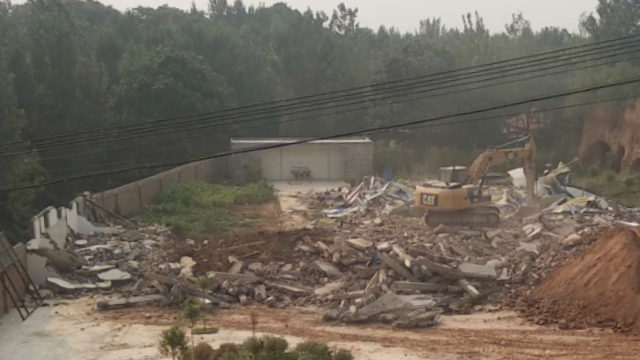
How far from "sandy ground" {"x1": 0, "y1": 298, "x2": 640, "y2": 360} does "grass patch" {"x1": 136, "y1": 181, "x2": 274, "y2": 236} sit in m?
9.29

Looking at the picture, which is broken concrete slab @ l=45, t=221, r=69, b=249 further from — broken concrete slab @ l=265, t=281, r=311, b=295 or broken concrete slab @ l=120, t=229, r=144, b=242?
broken concrete slab @ l=265, t=281, r=311, b=295

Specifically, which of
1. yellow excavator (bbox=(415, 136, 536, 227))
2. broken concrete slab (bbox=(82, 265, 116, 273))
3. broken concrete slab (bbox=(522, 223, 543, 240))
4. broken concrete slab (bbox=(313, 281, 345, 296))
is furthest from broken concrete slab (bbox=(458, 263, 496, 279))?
broken concrete slab (bbox=(82, 265, 116, 273))

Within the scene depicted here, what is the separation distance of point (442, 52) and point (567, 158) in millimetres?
14504

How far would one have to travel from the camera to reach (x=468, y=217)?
23734 mm

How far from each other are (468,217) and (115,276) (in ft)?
36.2

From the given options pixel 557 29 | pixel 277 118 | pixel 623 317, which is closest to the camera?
pixel 623 317

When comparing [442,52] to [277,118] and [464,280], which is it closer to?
[277,118]

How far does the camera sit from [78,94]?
37.6 meters

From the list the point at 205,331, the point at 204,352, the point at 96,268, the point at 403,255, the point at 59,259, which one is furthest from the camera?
the point at 96,268

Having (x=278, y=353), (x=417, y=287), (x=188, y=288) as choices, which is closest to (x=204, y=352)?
(x=278, y=353)

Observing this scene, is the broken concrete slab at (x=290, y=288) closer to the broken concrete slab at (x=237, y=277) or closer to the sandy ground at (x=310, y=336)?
the broken concrete slab at (x=237, y=277)

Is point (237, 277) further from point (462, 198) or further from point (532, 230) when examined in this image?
point (532, 230)

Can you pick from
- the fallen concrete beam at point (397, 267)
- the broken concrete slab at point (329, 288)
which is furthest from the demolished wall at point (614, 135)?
the broken concrete slab at point (329, 288)

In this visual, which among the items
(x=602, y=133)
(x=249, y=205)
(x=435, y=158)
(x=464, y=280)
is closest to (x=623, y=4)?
(x=602, y=133)
